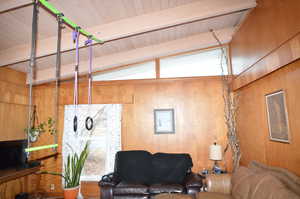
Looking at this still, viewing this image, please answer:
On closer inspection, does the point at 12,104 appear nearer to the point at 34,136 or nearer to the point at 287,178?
the point at 34,136

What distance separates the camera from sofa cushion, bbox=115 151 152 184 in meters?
3.64

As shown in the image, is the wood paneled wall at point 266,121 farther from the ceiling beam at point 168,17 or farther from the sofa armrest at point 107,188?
the sofa armrest at point 107,188

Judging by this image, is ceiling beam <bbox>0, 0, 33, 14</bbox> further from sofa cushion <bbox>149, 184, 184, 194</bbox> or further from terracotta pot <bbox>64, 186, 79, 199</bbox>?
sofa cushion <bbox>149, 184, 184, 194</bbox>

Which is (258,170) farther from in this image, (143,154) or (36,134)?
(36,134)

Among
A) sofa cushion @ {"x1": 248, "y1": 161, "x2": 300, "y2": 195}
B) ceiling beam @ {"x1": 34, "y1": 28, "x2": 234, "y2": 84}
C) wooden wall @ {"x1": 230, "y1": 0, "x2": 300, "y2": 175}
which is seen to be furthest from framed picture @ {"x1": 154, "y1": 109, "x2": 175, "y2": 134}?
sofa cushion @ {"x1": 248, "y1": 161, "x2": 300, "y2": 195}

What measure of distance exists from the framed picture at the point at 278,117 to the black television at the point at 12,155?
4166mm

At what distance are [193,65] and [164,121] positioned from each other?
142 centimetres

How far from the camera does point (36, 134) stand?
421 cm

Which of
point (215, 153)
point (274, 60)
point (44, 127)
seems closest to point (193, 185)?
point (215, 153)

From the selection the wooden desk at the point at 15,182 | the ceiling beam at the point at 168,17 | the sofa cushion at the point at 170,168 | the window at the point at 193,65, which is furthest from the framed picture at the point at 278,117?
the wooden desk at the point at 15,182

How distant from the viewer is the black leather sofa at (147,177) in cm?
326

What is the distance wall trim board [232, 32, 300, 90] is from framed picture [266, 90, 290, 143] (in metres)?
0.33

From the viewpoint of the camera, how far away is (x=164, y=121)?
4.29 metres

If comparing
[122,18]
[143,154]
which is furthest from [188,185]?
[122,18]
